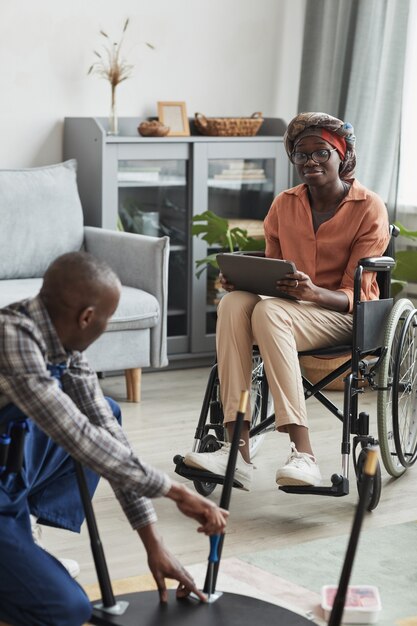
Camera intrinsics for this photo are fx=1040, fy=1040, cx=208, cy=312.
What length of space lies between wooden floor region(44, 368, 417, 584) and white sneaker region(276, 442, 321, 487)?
0.12 metres

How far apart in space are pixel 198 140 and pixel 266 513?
2.14 metres

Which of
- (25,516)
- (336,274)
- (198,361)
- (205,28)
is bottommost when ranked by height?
(198,361)

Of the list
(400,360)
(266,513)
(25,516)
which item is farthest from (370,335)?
(25,516)

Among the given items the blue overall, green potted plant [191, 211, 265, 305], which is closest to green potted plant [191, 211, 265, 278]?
green potted plant [191, 211, 265, 305]

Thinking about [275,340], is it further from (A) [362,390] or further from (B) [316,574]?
(B) [316,574]

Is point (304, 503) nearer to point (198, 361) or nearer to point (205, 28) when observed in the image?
point (198, 361)

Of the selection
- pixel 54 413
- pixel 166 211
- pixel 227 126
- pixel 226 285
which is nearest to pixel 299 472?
pixel 226 285

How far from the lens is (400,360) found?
288 centimetres

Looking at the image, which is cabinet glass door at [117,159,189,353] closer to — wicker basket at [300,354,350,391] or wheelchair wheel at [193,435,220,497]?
wicker basket at [300,354,350,391]

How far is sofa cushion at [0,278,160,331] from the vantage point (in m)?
3.81

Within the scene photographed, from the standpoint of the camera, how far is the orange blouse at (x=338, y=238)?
2.96m

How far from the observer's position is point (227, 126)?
4.62 meters

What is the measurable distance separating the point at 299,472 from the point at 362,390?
0.97ft

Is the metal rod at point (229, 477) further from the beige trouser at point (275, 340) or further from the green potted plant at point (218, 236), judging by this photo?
the green potted plant at point (218, 236)
